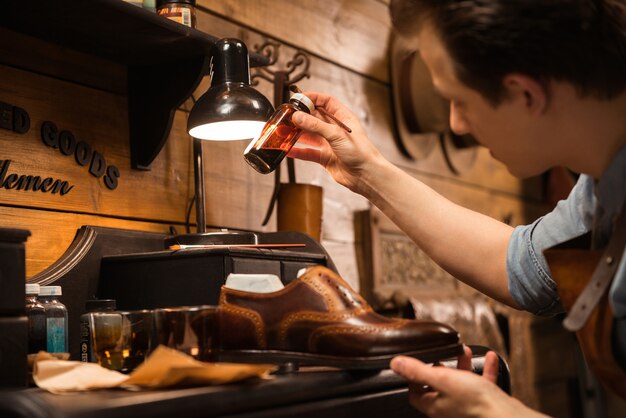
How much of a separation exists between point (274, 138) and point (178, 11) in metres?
0.35

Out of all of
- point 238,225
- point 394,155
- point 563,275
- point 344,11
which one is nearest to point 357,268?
point 394,155

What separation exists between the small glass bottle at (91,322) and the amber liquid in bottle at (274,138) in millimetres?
318

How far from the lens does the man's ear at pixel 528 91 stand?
0.99 meters

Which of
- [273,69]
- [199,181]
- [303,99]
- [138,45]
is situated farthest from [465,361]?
[273,69]

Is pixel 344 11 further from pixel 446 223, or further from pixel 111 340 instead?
pixel 111 340

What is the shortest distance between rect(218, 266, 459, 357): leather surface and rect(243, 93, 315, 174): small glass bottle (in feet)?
0.94

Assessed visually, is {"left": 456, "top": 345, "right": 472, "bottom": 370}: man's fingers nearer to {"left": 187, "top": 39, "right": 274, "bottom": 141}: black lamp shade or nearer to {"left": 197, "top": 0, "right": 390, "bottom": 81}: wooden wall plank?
{"left": 187, "top": 39, "right": 274, "bottom": 141}: black lamp shade

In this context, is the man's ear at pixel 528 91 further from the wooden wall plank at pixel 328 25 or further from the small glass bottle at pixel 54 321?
the wooden wall plank at pixel 328 25

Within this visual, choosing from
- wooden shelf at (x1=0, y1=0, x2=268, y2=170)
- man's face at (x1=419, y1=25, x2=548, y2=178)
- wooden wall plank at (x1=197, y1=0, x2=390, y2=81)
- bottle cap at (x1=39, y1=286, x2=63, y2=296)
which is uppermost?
wooden wall plank at (x1=197, y1=0, x2=390, y2=81)

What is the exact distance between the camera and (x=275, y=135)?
1330 millimetres

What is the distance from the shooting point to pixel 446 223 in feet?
4.71

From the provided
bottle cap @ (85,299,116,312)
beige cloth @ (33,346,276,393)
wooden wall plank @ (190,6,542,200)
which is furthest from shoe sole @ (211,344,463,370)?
wooden wall plank @ (190,6,542,200)

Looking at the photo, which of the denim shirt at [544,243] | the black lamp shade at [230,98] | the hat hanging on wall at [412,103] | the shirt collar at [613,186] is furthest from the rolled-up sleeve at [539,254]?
the hat hanging on wall at [412,103]

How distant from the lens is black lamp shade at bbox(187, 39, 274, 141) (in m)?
1.42
